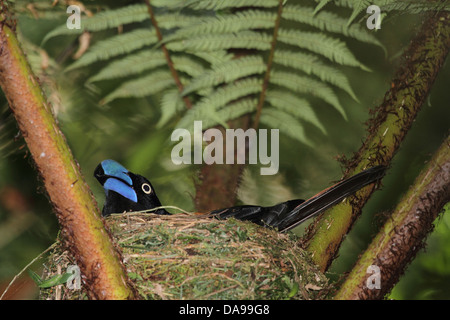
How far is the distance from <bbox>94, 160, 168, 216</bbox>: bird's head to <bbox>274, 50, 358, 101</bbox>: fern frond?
979 millimetres

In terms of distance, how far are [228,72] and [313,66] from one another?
0.45m

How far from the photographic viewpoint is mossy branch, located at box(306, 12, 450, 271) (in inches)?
89.2

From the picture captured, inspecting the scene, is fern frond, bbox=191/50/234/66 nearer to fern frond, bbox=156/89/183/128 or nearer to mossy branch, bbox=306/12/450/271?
fern frond, bbox=156/89/183/128

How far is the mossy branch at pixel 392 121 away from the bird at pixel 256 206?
0.21 ft

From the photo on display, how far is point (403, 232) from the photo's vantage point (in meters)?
1.85

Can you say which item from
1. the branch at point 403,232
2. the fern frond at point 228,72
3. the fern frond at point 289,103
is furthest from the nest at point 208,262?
the fern frond at point 289,103

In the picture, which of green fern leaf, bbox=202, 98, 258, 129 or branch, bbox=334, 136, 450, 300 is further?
green fern leaf, bbox=202, 98, 258, 129

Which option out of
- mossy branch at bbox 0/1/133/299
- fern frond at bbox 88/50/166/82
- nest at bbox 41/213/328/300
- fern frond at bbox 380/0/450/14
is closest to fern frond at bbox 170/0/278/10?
fern frond at bbox 88/50/166/82

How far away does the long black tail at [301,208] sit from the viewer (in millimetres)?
2201

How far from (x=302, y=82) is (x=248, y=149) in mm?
459

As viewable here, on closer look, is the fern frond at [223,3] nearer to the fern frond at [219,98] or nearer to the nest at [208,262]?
the fern frond at [219,98]

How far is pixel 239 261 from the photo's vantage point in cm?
203
